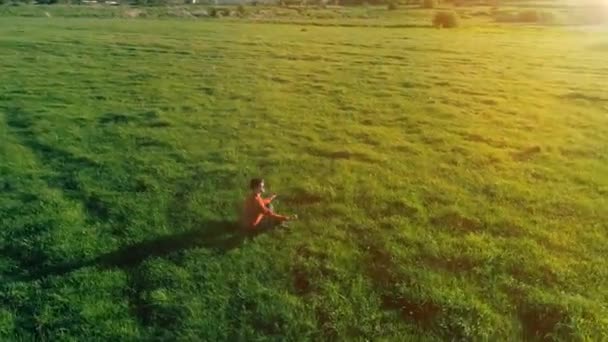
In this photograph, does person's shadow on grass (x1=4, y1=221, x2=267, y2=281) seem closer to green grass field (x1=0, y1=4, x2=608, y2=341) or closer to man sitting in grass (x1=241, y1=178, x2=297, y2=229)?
green grass field (x1=0, y1=4, x2=608, y2=341)

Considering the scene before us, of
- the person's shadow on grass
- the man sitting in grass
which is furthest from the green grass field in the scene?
the man sitting in grass

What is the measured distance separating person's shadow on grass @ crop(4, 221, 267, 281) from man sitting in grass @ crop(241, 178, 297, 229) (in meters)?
0.16

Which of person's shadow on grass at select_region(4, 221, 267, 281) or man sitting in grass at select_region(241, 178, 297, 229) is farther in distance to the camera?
man sitting in grass at select_region(241, 178, 297, 229)

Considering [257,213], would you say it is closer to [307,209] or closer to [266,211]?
[266,211]

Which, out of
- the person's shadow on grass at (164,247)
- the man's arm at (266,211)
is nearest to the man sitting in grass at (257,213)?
the man's arm at (266,211)

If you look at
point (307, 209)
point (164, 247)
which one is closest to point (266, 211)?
point (307, 209)

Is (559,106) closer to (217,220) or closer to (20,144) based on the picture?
(217,220)

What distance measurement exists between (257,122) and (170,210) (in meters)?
7.21

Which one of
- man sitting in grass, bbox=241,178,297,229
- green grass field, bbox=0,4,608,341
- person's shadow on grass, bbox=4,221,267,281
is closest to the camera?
green grass field, bbox=0,4,608,341

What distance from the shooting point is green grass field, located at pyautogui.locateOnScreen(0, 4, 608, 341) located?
28.0 ft

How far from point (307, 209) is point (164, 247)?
2885 mm

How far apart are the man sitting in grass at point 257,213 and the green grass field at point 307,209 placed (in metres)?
0.25

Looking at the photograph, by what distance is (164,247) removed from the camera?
1045 cm

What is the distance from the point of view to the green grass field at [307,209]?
8.55 meters
